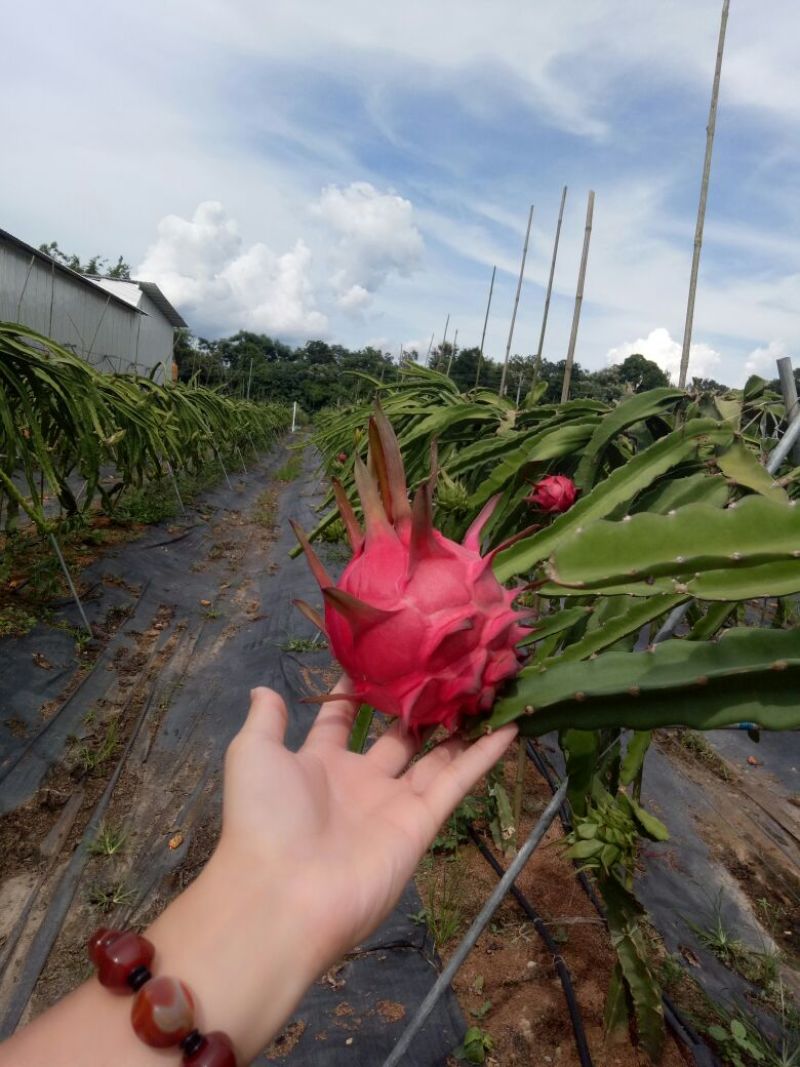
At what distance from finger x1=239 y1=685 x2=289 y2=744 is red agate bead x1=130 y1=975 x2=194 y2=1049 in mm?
295

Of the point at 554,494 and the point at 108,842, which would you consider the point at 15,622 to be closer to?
the point at 108,842

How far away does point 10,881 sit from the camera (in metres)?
2.24

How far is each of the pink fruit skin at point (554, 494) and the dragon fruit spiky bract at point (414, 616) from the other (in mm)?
564

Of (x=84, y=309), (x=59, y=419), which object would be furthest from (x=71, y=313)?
(x=59, y=419)

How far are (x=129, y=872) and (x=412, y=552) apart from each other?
7.12 ft

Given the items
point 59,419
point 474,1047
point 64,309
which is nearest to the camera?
point 474,1047

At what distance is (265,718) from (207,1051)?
369mm

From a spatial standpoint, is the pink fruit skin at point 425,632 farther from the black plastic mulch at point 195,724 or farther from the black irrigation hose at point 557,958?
the black irrigation hose at point 557,958

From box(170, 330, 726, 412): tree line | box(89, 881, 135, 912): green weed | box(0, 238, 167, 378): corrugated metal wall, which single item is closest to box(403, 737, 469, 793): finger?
box(89, 881, 135, 912): green weed

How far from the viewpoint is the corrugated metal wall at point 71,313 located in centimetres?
855

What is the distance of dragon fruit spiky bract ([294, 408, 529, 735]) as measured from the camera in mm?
783

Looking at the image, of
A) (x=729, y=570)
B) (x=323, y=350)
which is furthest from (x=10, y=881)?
(x=323, y=350)

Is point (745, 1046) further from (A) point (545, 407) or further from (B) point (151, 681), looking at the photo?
(B) point (151, 681)

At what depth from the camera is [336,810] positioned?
34.0 inches
